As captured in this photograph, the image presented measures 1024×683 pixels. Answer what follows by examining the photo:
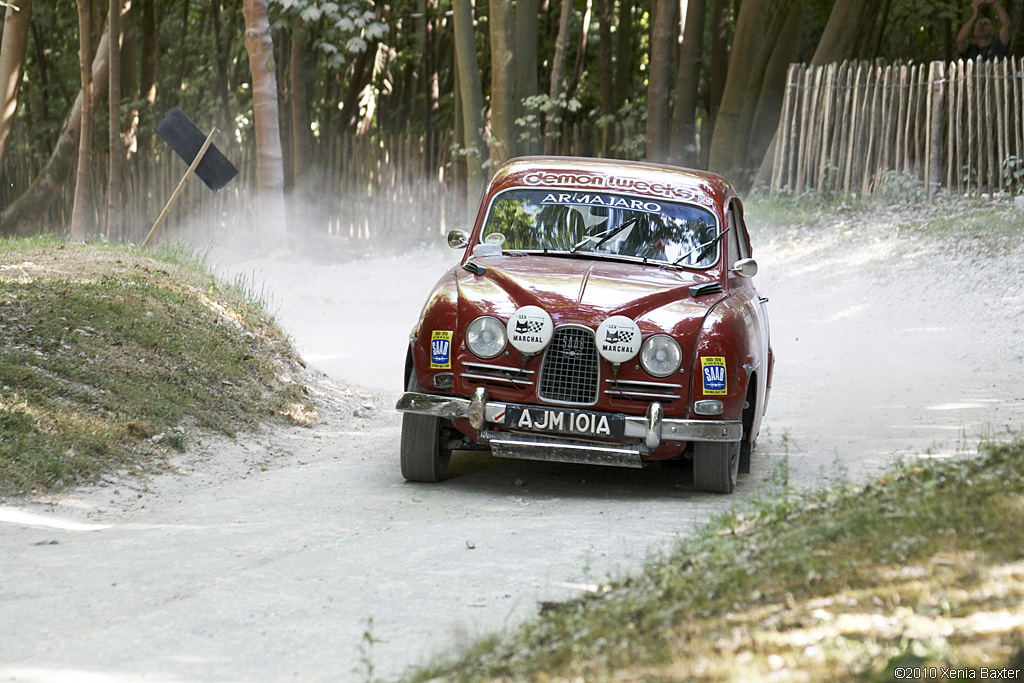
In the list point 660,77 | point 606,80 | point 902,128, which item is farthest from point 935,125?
point 606,80

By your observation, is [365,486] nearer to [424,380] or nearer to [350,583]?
[424,380]

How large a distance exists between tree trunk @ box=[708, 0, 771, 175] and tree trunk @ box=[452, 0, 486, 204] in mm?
4073

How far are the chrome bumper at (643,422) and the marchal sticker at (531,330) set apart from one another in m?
0.37

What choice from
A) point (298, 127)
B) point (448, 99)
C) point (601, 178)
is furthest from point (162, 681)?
point (448, 99)

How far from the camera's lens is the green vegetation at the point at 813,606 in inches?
137

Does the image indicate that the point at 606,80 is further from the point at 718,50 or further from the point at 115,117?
the point at 115,117

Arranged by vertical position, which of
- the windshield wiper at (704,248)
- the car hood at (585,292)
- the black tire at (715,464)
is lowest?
the black tire at (715,464)

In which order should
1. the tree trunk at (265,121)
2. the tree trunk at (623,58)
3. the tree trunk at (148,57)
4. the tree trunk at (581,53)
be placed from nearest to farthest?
the tree trunk at (265,121) < the tree trunk at (623,58) < the tree trunk at (581,53) < the tree trunk at (148,57)

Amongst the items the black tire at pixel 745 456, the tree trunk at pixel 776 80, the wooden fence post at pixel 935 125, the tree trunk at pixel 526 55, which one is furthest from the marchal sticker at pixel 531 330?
the tree trunk at pixel 776 80

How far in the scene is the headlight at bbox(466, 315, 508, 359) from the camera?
6.96 m

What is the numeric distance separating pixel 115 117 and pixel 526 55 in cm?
768

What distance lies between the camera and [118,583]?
207 inches

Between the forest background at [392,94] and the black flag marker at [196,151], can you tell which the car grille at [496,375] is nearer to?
the black flag marker at [196,151]

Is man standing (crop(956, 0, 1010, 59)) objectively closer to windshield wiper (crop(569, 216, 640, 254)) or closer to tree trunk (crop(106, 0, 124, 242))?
windshield wiper (crop(569, 216, 640, 254))
